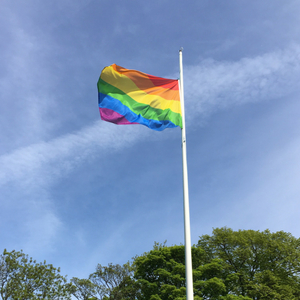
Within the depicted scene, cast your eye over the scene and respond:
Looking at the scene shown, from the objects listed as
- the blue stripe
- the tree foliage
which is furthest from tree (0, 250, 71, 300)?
the blue stripe

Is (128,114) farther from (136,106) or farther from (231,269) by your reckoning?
(231,269)

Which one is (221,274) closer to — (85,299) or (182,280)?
A: (182,280)

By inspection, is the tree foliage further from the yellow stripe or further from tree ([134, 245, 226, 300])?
the yellow stripe

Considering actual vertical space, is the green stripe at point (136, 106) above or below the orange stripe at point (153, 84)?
below

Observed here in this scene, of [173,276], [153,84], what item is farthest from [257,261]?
[153,84]

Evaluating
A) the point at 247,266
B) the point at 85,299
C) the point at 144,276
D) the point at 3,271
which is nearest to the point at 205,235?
the point at 247,266

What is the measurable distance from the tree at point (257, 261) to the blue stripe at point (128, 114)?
1054 inches

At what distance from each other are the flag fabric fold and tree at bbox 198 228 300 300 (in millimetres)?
26896

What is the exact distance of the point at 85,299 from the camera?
46500 millimetres

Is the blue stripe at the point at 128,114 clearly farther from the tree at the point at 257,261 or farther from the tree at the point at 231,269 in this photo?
the tree at the point at 257,261

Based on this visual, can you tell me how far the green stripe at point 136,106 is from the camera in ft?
38.7

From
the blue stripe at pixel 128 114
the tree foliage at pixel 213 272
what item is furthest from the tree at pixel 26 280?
the blue stripe at pixel 128 114

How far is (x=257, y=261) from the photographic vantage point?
36.6m

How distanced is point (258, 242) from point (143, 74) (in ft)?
103
